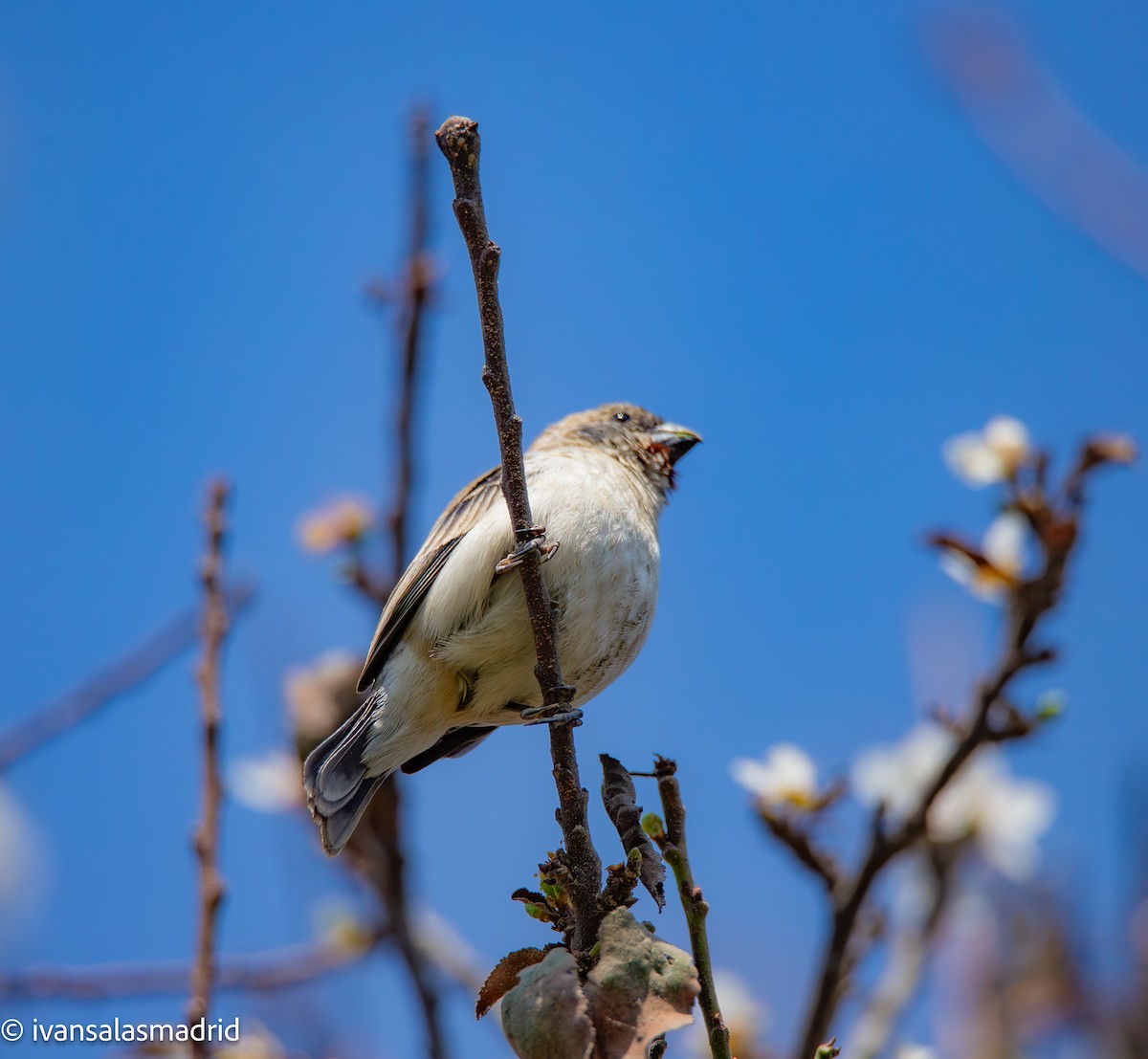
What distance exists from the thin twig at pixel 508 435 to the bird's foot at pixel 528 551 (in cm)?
1

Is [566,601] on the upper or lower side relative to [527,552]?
upper

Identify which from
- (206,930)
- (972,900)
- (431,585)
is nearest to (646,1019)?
(206,930)

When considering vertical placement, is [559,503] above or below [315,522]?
below

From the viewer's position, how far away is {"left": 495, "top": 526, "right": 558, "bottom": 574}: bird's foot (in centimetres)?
300

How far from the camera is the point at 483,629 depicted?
13.4 ft

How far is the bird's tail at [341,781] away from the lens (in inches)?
163

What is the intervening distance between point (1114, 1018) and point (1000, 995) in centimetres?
91

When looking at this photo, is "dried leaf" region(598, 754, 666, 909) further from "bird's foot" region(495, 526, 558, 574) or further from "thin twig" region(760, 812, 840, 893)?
"thin twig" region(760, 812, 840, 893)

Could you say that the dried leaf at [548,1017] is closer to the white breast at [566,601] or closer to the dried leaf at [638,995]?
the dried leaf at [638,995]

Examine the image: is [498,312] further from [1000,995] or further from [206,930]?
[1000,995]

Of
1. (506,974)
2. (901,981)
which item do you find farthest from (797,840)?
(506,974)

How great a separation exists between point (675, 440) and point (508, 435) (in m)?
2.80

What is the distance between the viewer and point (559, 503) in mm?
4152

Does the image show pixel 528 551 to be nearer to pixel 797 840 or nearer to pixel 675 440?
pixel 797 840
